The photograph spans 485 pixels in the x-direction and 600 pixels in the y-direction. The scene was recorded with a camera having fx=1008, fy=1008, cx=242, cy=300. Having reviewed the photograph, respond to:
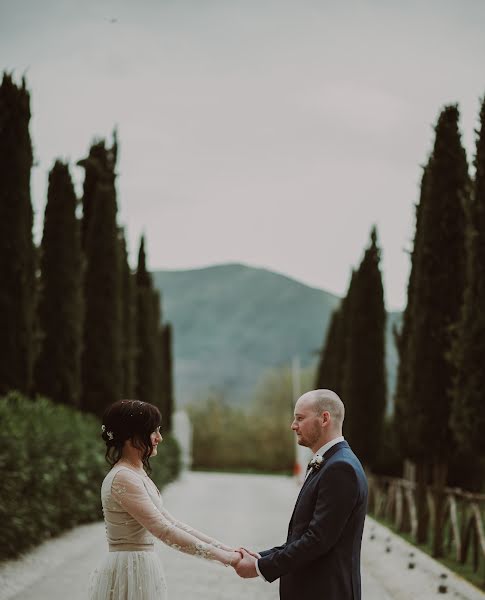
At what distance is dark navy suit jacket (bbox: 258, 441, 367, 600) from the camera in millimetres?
4980

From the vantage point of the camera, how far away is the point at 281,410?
92125 millimetres

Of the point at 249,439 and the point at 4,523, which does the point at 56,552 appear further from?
the point at 249,439

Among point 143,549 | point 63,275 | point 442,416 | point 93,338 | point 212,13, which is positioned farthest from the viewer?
point 93,338

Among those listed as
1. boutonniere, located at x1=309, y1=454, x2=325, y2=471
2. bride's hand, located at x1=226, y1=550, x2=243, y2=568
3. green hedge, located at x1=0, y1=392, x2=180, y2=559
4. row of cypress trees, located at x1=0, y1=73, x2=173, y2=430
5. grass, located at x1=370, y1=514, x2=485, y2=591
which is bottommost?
grass, located at x1=370, y1=514, x2=485, y2=591

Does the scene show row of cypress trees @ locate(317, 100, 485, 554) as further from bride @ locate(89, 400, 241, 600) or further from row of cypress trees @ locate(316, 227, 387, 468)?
bride @ locate(89, 400, 241, 600)

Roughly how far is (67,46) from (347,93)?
4.82 m

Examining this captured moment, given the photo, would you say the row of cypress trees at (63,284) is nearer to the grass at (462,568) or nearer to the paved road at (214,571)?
the paved road at (214,571)

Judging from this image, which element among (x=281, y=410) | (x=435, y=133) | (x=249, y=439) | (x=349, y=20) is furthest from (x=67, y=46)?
(x=281, y=410)

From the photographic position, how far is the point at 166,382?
4209cm

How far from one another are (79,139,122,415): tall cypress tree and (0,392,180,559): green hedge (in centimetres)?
309

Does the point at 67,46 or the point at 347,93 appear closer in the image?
the point at 347,93

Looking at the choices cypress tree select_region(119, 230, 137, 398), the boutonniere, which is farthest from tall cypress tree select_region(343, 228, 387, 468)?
the boutonniere

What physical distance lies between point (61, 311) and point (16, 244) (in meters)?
4.94

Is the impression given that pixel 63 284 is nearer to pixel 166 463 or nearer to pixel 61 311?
pixel 61 311
